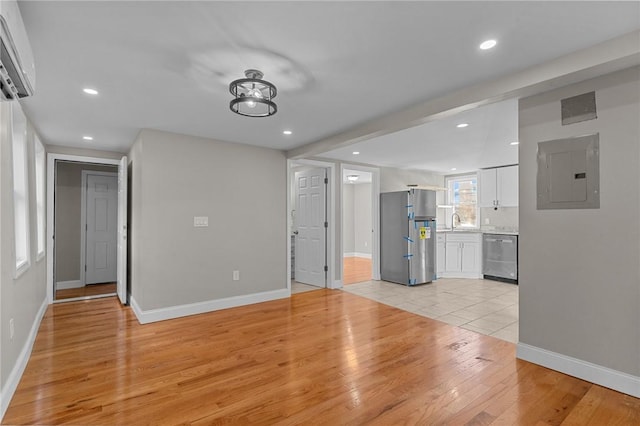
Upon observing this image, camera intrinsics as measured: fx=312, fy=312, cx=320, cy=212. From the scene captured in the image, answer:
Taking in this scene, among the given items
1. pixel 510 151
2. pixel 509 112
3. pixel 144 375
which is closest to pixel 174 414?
pixel 144 375

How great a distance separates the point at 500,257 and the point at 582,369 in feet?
13.3

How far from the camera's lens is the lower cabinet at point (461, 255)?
6398mm

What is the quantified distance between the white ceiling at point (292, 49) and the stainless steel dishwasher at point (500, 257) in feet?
11.7

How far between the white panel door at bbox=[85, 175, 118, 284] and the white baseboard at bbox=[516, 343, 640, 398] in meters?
6.64

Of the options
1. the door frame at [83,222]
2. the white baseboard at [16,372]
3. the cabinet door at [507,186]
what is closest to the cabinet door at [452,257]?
the cabinet door at [507,186]

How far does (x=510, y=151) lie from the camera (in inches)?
199

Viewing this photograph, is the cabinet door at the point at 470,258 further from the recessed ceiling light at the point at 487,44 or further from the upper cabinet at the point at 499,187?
the recessed ceiling light at the point at 487,44

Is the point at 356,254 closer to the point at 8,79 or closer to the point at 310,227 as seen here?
the point at 310,227

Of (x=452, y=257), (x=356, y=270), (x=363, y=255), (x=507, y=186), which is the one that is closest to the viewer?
(x=507, y=186)

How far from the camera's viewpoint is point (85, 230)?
568cm

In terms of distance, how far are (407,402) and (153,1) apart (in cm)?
280

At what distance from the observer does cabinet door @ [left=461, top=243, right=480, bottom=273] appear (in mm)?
6391

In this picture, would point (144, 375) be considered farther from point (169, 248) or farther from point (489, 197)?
point (489, 197)

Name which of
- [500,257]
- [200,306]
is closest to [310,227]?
[200,306]
